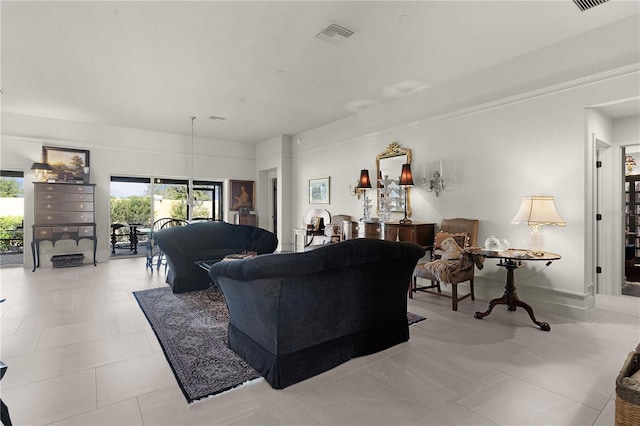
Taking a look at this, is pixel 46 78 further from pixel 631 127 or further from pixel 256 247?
pixel 631 127

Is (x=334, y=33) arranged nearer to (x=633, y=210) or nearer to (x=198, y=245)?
(x=198, y=245)

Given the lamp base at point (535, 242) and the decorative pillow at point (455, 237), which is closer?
the lamp base at point (535, 242)

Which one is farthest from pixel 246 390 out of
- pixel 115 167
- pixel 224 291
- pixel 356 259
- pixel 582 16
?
pixel 115 167

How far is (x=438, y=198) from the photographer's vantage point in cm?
502

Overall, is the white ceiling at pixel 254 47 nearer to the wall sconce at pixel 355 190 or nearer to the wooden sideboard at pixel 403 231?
the wall sconce at pixel 355 190

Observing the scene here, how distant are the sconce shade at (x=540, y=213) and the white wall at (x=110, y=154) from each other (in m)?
6.86

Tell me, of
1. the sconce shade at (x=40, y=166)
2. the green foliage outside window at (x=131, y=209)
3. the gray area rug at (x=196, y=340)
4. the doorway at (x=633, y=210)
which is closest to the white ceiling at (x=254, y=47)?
the sconce shade at (x=40, y=166)

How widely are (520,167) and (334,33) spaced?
2.69 meters

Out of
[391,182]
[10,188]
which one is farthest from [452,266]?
[10,188]

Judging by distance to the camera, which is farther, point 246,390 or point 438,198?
point 438,198

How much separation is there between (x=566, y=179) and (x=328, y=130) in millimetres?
4438

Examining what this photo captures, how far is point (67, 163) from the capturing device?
6.96m

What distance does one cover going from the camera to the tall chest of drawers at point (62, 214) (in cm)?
631

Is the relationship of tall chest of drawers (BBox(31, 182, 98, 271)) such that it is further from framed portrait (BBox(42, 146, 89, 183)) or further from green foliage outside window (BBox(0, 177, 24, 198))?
green foliage outside window (BBox(0, 177, 24, 198))
